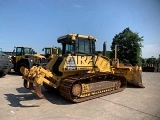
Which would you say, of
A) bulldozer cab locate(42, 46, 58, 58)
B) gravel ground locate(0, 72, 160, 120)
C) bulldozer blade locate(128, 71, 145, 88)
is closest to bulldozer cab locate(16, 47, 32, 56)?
bulldozer cab locate(42, 46, 58, 58)

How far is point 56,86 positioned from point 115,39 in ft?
139

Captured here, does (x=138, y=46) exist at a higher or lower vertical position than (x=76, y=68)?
higher

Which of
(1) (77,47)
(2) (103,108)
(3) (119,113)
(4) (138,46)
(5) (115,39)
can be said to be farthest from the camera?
(5) (115,39)

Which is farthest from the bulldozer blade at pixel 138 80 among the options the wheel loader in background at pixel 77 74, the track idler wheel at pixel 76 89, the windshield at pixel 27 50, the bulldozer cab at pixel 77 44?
the windshield at pixel 27 50

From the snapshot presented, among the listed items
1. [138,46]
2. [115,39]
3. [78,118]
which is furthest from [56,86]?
[115,39]

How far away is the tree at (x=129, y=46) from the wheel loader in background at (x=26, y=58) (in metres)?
26.7

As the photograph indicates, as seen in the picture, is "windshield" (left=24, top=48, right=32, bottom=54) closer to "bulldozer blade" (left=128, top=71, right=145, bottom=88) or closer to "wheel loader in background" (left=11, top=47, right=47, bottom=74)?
"wheel loader in background" (left=11, top=47, right=47, bottom=74)

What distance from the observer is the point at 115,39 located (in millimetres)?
48688

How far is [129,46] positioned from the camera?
45375 mm

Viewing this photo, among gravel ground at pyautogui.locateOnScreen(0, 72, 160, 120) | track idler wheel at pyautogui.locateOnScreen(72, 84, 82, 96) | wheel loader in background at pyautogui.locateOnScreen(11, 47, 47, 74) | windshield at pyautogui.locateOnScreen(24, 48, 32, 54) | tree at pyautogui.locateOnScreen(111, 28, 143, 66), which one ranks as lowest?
gravel ground at pyautogui.locateOnScreen(0, 72, 160, 120)

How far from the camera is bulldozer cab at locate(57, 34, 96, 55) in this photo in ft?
27.7

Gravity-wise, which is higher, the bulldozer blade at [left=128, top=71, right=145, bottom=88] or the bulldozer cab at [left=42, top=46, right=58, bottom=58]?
the bulldozer cab at [left=42, top=46, right=58, bottom=58]

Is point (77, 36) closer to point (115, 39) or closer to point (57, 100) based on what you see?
point (57, 100)

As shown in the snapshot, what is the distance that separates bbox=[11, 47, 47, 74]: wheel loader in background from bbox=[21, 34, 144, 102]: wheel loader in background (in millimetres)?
6917
